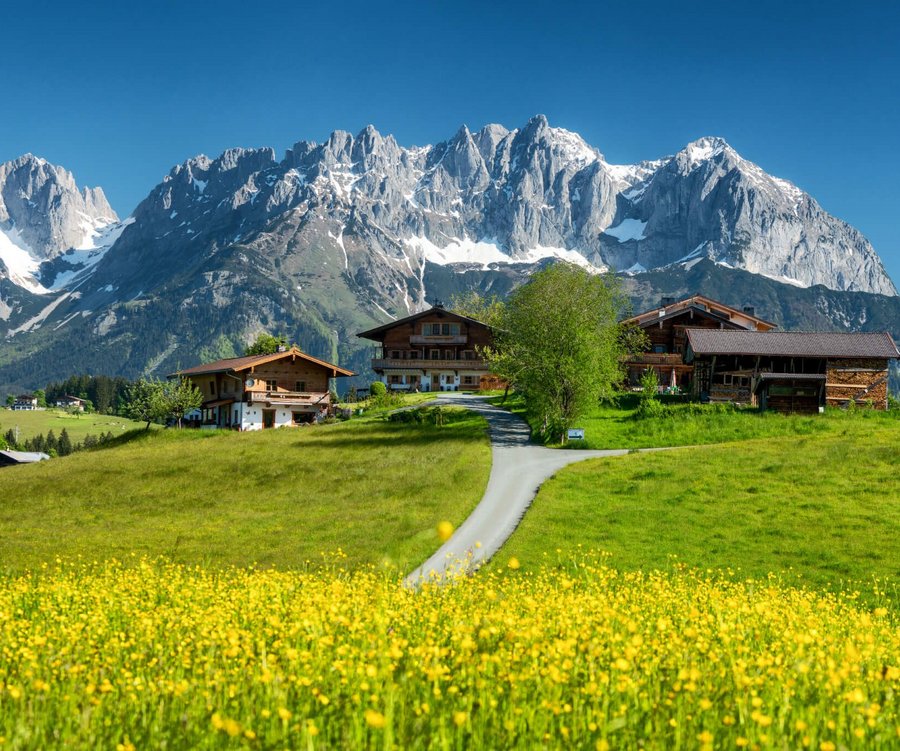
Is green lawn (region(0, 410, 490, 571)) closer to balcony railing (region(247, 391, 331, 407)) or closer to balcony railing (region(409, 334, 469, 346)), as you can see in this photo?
balcony railing (region(247, 391, 331, 407))

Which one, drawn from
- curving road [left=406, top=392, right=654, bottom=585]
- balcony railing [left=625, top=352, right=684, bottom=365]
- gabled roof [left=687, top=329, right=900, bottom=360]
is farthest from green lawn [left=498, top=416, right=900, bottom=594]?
balcony railing [left=625, top=352, right=684, bottom=365]

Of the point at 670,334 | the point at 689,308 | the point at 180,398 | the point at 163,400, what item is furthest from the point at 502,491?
the point at 689,308

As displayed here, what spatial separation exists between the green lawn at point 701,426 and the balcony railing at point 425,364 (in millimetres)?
45921

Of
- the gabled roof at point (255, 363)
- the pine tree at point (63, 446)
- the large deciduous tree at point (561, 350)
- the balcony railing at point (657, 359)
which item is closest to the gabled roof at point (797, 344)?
the large deciduous tree at point (561, 350)

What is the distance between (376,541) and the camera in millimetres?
28047

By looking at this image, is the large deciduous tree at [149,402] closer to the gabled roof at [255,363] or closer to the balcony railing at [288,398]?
the gabled roof at [255,363]

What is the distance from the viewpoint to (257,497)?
39.7 metres

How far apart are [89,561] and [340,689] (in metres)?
23.1

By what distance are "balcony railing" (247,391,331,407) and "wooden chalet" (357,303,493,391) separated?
1687 centimetres

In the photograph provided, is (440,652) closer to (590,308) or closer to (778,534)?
(778,534)

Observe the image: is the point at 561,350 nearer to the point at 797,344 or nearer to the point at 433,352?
the point at 797,344

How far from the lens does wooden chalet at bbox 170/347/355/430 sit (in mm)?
84500

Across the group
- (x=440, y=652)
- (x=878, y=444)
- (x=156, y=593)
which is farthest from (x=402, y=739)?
(x=878, y=444)

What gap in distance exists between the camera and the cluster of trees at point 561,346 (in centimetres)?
5162
